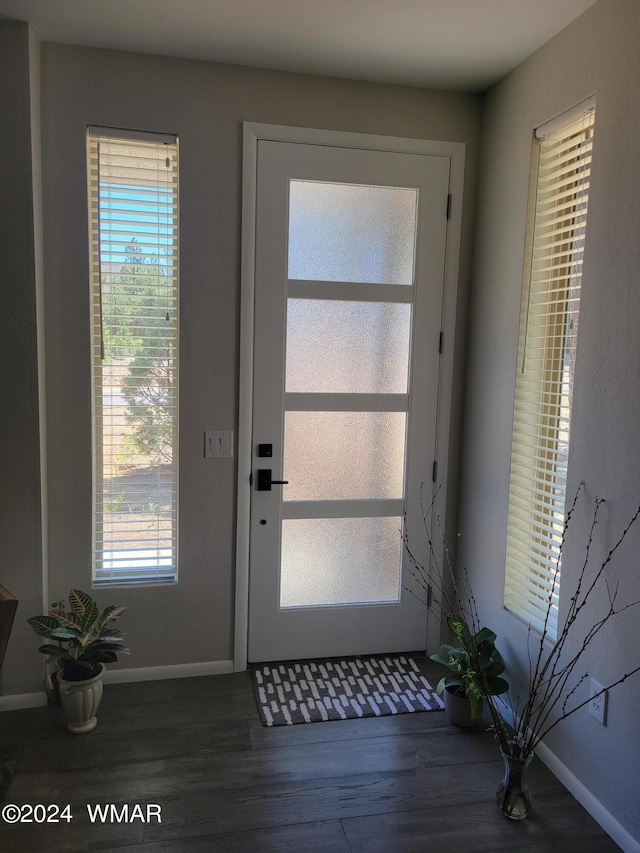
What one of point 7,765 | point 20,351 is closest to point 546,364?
point 20,351

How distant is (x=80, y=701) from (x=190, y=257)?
184 centimetres

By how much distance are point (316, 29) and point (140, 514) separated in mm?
2073

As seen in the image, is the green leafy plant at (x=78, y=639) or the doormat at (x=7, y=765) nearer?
the doormat at (x=7, y=765)

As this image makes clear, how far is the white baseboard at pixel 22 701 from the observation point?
259 cm

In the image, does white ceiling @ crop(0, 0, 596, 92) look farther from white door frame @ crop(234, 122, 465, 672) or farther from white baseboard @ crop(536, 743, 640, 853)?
white baseboard @ crop(536, 743, 640, 853)

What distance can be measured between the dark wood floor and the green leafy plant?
0.26 meters

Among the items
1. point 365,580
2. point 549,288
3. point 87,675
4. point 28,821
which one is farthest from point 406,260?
point 28,821

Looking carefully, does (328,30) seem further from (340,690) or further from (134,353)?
(340,690)

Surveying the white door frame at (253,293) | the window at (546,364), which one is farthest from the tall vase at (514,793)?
the white door frame at (253,293)

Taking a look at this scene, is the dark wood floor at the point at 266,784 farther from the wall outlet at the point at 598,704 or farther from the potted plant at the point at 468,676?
the wall outlet at the point at 598,704

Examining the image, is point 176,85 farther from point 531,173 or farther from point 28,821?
point 28,821

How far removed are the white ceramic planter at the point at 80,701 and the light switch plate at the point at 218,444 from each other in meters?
0.99

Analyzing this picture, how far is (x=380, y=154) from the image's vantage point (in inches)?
111

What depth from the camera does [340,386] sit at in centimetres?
292
